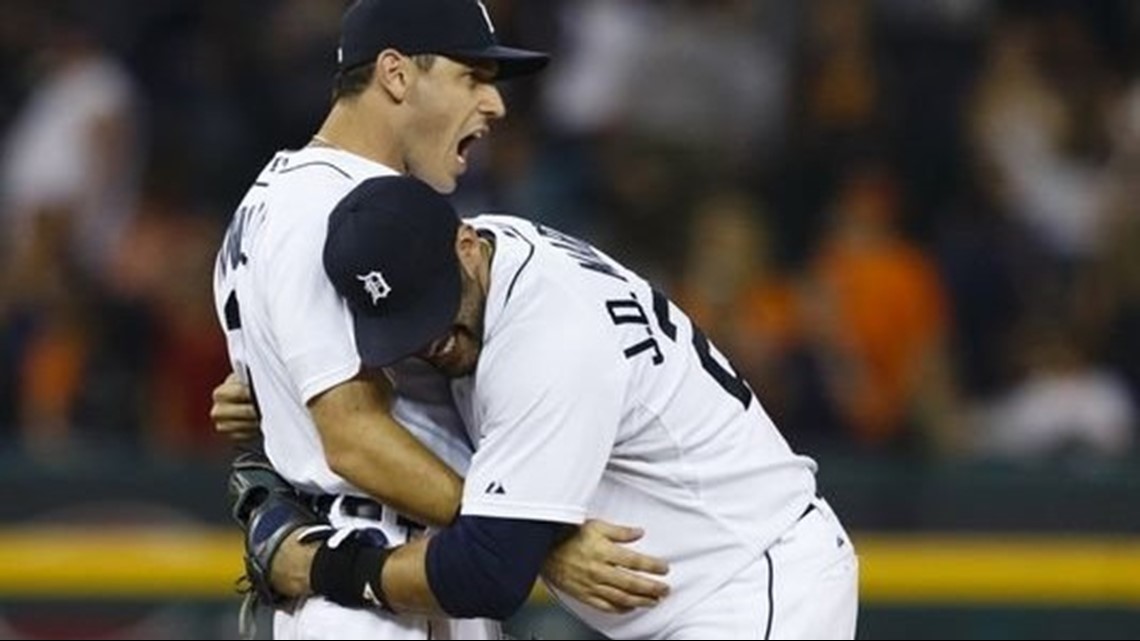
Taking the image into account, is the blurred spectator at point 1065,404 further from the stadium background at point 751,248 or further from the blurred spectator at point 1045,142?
the blurred spectator at point 1045,142

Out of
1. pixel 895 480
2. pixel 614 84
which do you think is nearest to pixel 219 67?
pixel 614 84

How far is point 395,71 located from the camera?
5.20 m

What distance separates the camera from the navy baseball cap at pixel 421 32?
518 centimetres

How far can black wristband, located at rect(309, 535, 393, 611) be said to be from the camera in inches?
199

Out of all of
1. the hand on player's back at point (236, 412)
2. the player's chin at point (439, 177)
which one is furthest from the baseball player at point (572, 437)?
the hand on player's back at point (236, 412)

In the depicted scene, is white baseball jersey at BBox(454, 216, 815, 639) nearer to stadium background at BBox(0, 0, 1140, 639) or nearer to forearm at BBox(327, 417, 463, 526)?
forearm at BBox(327, 417, 463, 526)

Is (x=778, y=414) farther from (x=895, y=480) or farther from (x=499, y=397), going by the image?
(x=499, y=397)

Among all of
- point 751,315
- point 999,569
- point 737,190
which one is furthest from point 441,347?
point 737,190

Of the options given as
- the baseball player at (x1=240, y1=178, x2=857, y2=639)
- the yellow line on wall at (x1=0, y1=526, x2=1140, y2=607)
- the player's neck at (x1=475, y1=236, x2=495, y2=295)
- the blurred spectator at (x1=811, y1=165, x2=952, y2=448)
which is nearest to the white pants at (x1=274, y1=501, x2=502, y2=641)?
the baseball player at (x1=240, y1=178, x2=857, y2=639)

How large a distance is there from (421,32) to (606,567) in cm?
103

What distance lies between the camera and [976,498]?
8.81 m

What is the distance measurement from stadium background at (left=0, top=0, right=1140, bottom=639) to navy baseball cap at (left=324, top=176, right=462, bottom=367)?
3.14 m

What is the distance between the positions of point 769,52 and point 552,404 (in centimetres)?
589

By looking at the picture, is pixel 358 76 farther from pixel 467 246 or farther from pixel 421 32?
pixel 467 246
